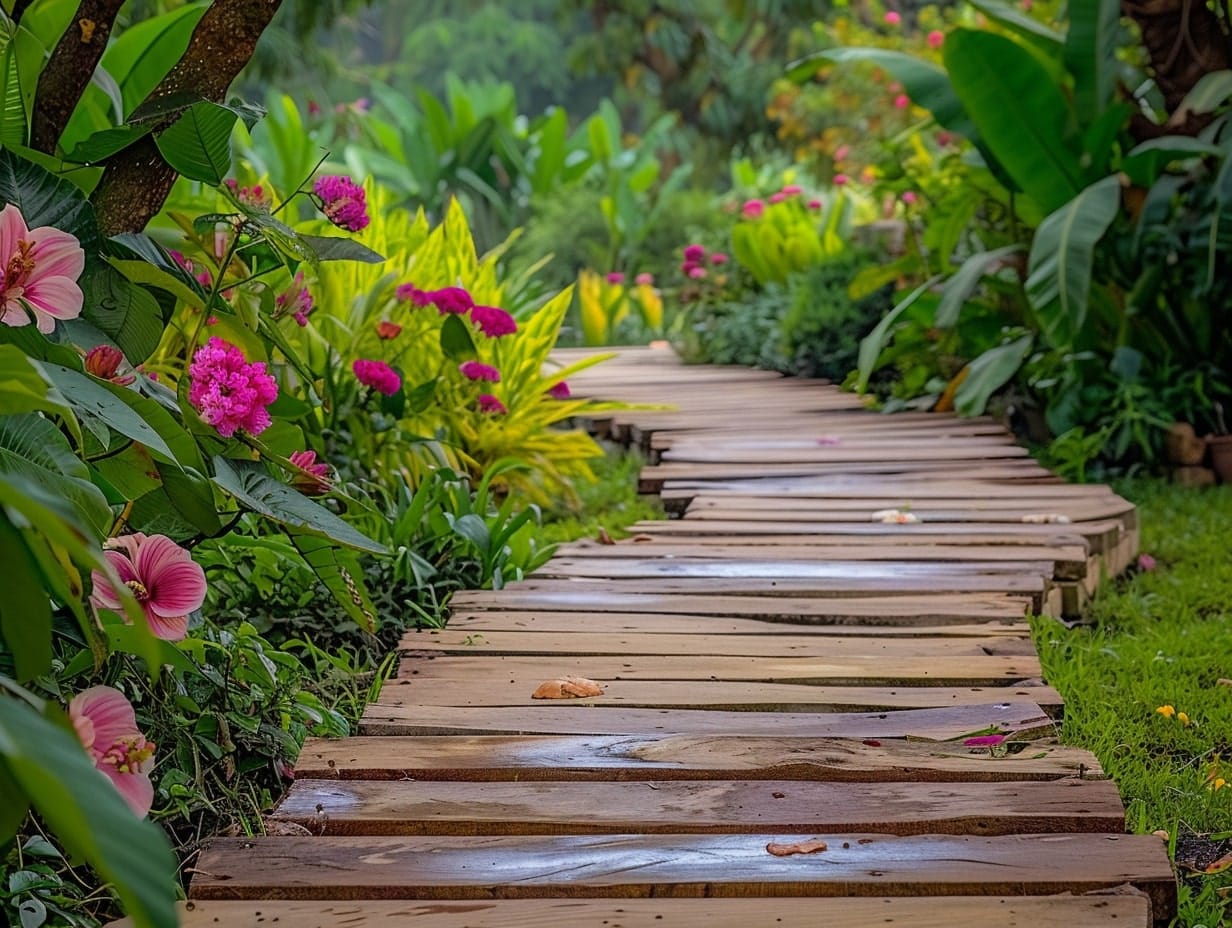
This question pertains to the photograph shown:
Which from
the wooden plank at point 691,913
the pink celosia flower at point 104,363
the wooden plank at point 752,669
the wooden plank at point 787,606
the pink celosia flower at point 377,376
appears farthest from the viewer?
the pink celosia flower at point 377,376

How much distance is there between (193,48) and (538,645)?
1169 millimetres

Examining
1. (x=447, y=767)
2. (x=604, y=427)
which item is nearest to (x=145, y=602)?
(x=447, y=767)

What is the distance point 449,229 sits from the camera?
4.75m

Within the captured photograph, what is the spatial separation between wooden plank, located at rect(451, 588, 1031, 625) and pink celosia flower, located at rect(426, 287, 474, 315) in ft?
3.43

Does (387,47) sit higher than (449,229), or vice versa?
(449,229)

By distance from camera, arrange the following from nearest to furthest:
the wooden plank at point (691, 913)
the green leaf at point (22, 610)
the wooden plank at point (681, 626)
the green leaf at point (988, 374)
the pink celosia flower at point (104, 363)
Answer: the green leaf at point (22, 610)
the wooden plank at point (691, 913)
the pink celosia flower at point (104, 363)
the wooden plank at point (681, 626)
the green leaf at point (988, 374)

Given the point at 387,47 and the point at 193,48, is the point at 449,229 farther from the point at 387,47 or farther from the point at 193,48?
the point at 387,47

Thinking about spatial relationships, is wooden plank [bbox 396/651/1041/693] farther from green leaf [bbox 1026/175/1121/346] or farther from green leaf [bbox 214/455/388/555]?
green leaf [bbox 1026/175/1121/346]

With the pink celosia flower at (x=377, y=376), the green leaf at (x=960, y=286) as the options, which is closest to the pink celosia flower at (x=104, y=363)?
the pink celosia flower at (x=377, y=376)

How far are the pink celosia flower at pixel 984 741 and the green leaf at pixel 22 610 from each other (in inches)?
52.1

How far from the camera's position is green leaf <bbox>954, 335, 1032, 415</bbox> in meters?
4.99

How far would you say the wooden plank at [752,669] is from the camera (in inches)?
91.4

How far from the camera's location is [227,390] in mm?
1788

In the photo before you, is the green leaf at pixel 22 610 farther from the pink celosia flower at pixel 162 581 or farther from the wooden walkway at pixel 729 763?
the wooden walkway at pixel 729 763
